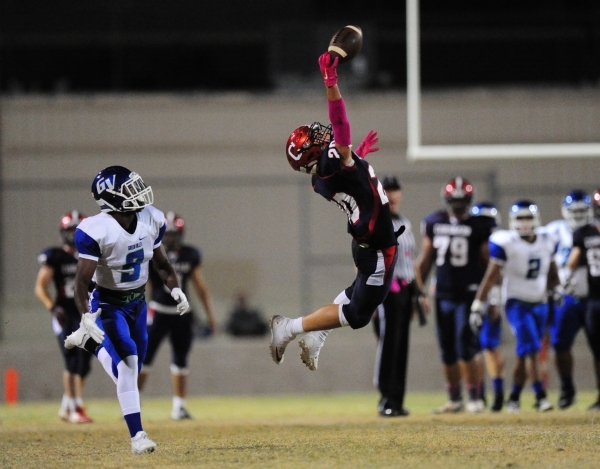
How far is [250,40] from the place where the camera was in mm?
19344

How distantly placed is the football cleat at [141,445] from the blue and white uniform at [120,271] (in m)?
0.49

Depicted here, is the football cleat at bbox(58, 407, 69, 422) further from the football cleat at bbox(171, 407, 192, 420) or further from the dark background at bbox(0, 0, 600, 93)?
the dark background at bbox(0, 0, 600, 93)

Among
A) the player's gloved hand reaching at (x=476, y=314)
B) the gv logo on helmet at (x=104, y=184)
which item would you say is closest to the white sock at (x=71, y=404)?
the player's gloved hand reaching at (x=476, y=314)

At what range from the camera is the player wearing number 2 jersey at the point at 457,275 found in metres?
10.3

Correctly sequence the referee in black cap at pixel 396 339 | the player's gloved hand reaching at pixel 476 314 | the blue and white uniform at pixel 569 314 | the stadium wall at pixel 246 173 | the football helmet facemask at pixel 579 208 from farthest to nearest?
the stadium wall at pixel 246 173 < the football helmet facemask at pixel 579 208 < the blue and white uniform at pixel 569 314 < the player's gloved hand reaching at pixel 476 314 < the referee in black cap at pixel 396 339

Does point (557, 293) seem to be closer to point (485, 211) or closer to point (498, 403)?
point (485, 211)

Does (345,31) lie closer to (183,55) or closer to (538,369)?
(538,369)

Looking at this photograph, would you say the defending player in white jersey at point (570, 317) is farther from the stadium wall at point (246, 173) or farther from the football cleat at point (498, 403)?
the stadium wall at point (246, 173)

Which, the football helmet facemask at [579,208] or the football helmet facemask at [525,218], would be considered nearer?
the football helmet facemask at [525,218]

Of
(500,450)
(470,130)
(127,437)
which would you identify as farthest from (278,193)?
(500,450)

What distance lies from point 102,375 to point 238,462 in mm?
8226

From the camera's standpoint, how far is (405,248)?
374 inches

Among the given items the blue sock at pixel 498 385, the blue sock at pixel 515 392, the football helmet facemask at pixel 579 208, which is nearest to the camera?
the blue sock at pixel 515 392

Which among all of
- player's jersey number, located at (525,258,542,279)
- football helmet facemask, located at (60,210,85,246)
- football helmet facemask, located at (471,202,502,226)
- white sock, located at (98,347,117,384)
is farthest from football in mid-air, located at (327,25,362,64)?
football helmet facemask, located at (60,210,85,246)
